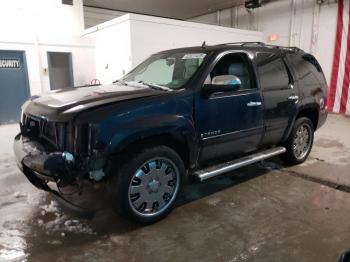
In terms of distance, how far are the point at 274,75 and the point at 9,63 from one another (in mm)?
6711

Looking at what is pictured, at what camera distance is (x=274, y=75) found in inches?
137

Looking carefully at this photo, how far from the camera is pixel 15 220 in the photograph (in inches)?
104

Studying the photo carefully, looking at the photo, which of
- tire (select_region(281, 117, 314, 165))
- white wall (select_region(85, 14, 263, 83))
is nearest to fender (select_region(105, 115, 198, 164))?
tire (select_region(281, 117, 314, 165))

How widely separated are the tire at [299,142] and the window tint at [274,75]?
642 millimetres

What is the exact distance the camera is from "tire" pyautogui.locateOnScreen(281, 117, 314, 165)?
387cm

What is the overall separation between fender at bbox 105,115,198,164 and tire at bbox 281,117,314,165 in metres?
1.80

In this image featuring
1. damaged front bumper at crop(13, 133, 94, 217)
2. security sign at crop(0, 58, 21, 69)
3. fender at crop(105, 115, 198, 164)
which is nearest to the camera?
damaged front bumper at crop(13, 133, 94, 217)

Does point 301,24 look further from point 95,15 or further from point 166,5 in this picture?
point 95,15

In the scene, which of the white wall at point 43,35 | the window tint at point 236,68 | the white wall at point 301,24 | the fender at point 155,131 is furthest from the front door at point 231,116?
the white wall at point 301,24

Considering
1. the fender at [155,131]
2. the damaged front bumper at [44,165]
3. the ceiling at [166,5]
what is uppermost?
the ceiling at [166,5]

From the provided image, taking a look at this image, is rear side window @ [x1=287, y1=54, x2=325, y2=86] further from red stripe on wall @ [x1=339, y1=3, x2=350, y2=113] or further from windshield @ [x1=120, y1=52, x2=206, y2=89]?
red stripe on wall @ [x1=339, y1=3, x2=350, y2=113]

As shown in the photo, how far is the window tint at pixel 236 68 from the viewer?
119 inches

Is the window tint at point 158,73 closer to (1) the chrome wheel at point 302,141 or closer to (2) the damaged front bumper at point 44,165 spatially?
(2) the damaged front bumper at point 44,165

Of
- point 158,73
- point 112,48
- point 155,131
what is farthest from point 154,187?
point 112,48
